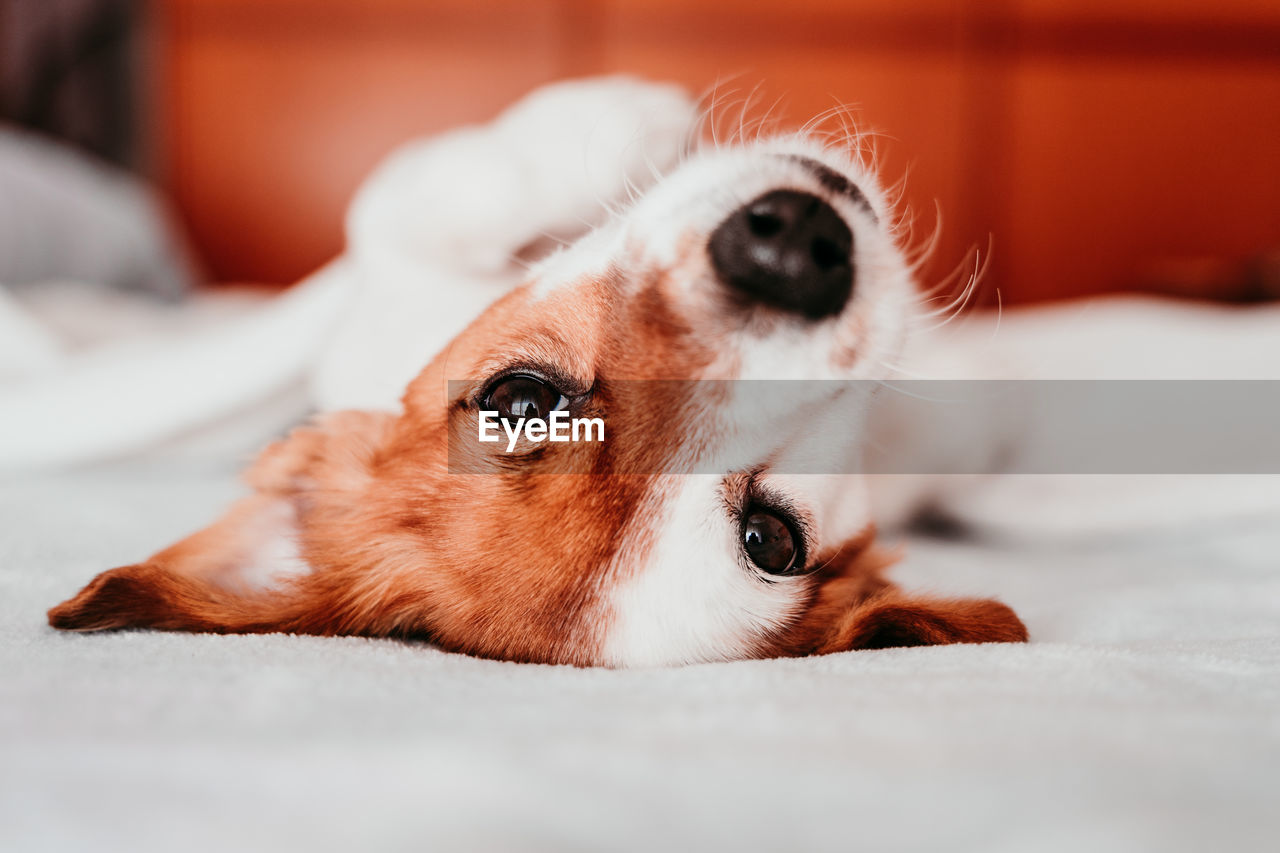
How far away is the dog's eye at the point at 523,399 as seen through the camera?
3.02 feet

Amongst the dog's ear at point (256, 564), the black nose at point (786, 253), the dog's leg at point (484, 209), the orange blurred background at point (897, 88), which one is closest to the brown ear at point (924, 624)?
the black nose at point (786, 253)

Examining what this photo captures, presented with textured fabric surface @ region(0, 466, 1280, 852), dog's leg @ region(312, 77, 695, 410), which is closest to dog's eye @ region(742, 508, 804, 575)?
textured fabric surface @ region(0, 466, 1280, 852)

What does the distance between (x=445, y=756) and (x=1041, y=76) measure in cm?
459

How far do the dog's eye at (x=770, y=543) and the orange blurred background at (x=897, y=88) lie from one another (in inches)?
143

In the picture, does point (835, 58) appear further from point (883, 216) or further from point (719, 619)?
point (719, 619)

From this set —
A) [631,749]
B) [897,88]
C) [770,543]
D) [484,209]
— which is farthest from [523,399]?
[897,88]

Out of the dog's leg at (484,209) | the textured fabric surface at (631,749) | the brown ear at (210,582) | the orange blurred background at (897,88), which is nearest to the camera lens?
the textured fabric surface at (631,749)

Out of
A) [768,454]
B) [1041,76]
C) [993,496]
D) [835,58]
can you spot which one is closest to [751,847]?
[768,454]

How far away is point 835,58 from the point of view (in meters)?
4.23

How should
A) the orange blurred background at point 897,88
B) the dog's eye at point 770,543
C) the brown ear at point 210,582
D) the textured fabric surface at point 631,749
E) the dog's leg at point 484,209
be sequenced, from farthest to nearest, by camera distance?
1. the orange blurred background at point 897,88
2. the dog's leg at point 484,209
3. the dog's eye at point 770,543
4. the brown ear at point 210,582
5. the textured fabric surface at point 631,749

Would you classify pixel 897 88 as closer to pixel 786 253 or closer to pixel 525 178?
pixel 525 178

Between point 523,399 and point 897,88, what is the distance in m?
3.87

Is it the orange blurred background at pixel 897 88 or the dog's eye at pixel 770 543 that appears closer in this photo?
the dog's eye at pixel 770 543

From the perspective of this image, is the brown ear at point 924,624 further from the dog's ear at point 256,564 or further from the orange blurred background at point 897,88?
the orange blurred background at point 897,88
